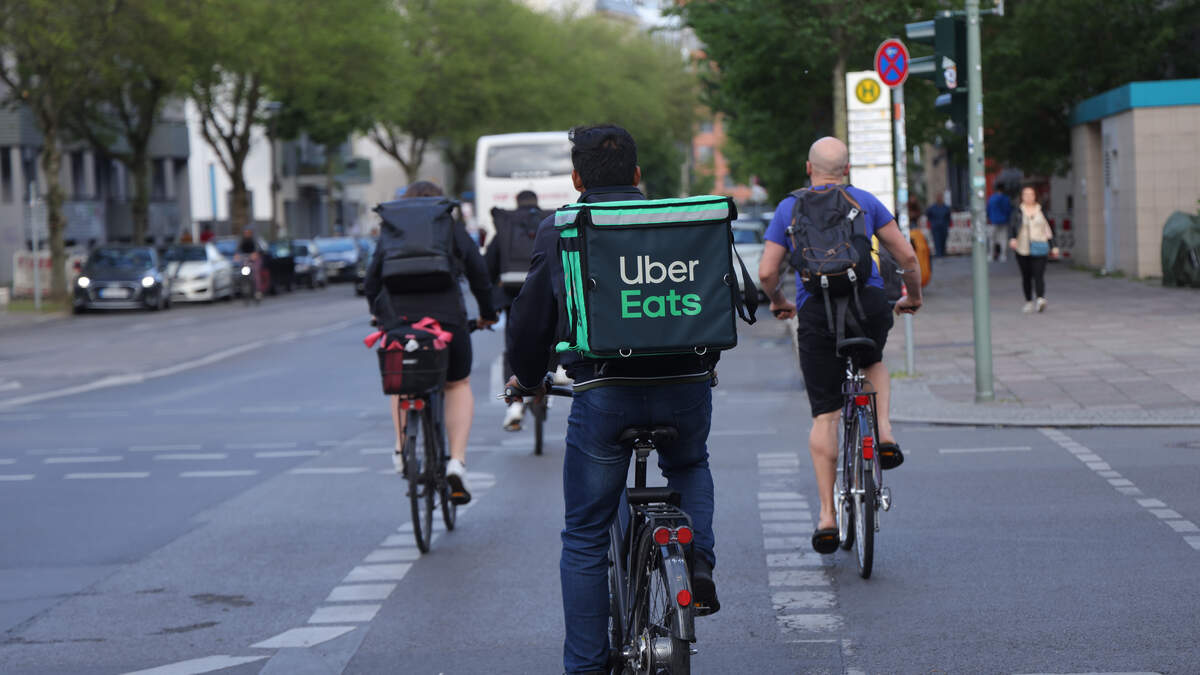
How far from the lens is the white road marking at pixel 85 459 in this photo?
13305mm

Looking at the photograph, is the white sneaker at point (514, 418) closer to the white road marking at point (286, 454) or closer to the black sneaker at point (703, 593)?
the white road marking at point (286, 454)

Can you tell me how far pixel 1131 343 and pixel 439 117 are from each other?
64.4m

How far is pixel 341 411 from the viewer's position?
16844 millimetres

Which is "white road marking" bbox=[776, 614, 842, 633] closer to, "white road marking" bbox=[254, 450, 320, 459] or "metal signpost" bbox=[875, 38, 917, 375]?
"white road marking" bbox=[254, 450, 320, 459]

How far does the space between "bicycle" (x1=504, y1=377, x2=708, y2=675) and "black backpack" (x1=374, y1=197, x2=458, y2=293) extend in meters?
3.76

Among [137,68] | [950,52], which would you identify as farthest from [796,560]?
[137,68]

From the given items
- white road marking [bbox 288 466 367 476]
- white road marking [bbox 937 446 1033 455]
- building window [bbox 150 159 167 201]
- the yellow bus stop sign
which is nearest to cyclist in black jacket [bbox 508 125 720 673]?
→ white road marking [bbox 937 446 1033 455]

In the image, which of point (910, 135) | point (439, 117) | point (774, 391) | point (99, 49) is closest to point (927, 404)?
point (774, 391)

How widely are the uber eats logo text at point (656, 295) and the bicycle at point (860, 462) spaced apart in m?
2.79

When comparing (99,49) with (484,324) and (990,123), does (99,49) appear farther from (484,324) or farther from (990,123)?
(484,324)

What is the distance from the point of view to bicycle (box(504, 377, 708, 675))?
15.9ft

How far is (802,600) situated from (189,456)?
720 cm

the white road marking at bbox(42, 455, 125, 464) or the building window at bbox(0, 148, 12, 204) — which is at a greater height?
the building window at bbox(0, 148, 12, 204)

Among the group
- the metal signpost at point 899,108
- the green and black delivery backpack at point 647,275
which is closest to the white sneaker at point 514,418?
the metal signpost at point 899,108
